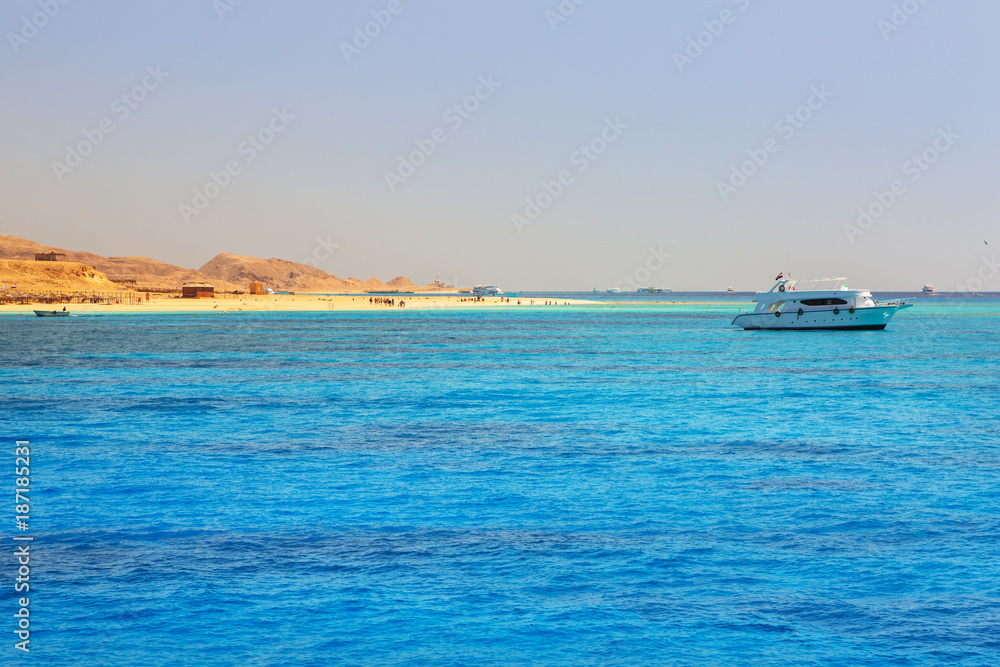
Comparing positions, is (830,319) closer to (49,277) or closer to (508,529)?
(508,529)

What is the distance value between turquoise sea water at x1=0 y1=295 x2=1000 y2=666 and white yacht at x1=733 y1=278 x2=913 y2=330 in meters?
48.9

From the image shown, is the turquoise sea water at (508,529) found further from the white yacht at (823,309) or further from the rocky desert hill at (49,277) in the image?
the rocky desert hill at (49,277)

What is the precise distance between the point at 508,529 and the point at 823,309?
73.2 metres

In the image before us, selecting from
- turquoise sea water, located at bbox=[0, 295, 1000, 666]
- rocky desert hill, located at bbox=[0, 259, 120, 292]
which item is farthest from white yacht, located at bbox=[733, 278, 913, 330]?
rocky desert hill, located at bbox=[0, 259, 120, 292]

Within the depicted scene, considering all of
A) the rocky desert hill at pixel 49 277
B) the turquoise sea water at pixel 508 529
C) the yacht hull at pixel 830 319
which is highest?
the rocky desert hill at pixel 49 277

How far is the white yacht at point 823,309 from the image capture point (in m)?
80.2

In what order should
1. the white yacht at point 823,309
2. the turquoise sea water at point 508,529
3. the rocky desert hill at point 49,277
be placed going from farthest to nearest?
the rocky desert hill at point 49,277 → the white yacht at point 823,309 → the turquoise sea water at point 508,529

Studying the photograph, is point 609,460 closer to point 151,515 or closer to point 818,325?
point 151,515

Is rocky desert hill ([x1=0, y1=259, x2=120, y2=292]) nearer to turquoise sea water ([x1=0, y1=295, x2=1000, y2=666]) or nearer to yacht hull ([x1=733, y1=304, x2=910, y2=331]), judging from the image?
yacht hull ([x1=733, y1=304, x2=910, y2=331])

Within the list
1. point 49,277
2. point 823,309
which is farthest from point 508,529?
point 49,277

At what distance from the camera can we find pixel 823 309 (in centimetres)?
8012

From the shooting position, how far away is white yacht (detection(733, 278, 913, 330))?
80250mm

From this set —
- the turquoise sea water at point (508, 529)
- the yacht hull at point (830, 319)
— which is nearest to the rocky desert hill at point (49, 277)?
the yacht hull at point (830, 319)

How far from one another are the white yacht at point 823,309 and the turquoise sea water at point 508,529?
48893 millimetres
